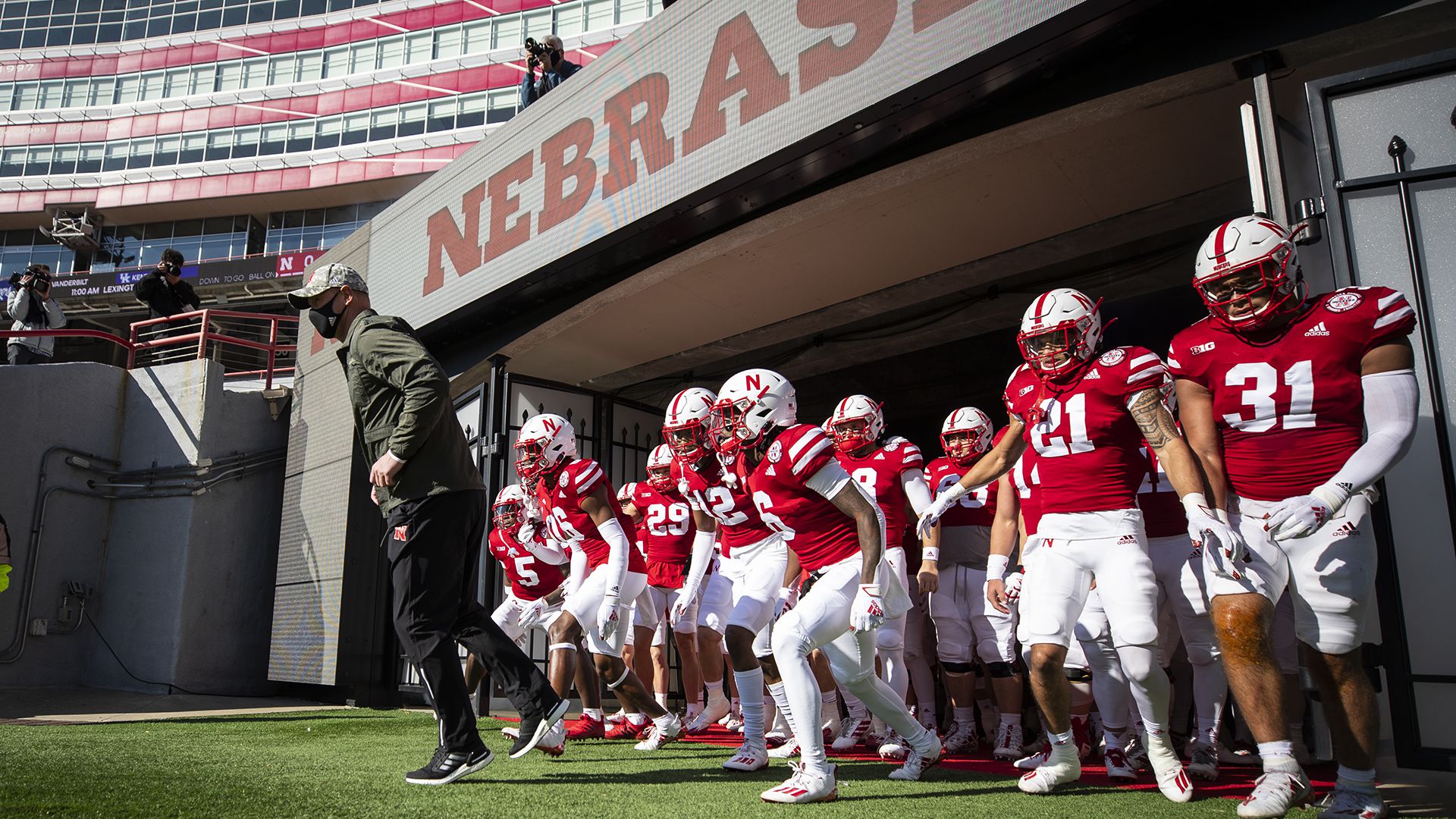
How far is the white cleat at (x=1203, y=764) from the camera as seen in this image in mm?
4617

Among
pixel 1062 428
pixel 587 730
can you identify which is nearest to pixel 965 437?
pixel 1062 428

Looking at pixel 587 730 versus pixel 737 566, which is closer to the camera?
pixel 737 566

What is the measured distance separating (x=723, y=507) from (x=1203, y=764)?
283 centimetres

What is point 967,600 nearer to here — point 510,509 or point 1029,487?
point 1029,487

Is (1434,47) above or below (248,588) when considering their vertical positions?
above

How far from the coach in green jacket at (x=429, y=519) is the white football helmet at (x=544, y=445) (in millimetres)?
2157

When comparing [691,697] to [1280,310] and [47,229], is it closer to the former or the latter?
[1280,310]

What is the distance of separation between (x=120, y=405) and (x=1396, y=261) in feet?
45.7

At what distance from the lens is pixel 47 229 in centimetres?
4422

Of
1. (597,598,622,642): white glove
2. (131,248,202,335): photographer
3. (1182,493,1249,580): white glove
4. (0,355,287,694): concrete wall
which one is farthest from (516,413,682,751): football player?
(131,248,202,335): photographer

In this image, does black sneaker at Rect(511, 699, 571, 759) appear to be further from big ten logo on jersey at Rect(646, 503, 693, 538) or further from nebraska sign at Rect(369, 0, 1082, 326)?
nebraska sign at Rect(369, 0, 1082, 326)

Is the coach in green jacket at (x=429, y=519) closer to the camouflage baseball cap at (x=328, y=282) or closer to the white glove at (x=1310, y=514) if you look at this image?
the camouflage baseball cap at (x=328, y=282)

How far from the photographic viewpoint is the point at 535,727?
4.36 metres

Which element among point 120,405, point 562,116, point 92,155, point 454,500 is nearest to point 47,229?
point 92,155
